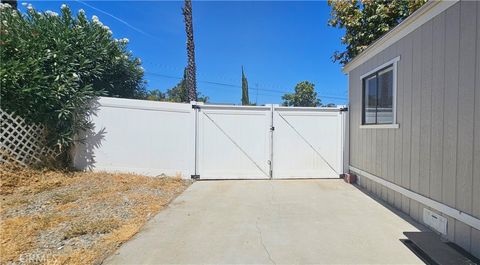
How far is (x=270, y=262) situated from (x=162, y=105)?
507 centimetres

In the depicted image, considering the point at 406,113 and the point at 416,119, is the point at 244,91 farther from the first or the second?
the point at 416,119

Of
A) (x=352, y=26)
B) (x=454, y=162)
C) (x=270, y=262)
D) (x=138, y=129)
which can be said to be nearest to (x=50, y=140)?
(x=138, y=129)

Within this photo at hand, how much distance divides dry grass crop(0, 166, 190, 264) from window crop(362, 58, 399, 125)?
418cm

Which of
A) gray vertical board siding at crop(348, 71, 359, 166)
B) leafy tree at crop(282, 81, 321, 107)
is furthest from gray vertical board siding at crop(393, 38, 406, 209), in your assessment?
leafy tree at crop(282, 81, 321, 107)

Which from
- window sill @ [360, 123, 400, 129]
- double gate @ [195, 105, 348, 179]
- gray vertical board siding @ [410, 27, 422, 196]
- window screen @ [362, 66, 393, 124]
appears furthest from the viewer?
double gate @ [195, 105, 348, 179]

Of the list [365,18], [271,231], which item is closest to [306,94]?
[365,18]

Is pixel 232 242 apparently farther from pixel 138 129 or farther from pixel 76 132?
pixel 76 132

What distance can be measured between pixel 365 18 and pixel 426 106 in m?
7.08

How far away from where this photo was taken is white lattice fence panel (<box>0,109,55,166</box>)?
20.3 ft

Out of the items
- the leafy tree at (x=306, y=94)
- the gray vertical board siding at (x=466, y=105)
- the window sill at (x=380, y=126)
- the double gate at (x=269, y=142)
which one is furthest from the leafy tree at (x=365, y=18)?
the leafy tree at (x=306, y=94)

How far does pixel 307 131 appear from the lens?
302 inches

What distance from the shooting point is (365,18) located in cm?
1005

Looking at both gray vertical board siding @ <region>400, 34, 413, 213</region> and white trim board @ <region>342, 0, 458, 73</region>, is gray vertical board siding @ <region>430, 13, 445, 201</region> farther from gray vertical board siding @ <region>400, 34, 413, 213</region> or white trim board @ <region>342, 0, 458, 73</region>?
gray vertical board siding @ <region>400, 34, 413, 213</region>

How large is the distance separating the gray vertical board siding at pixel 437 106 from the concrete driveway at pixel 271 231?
70 cm
